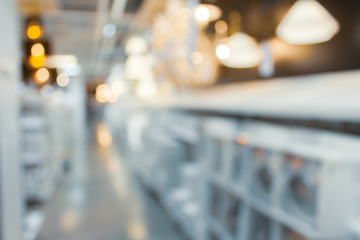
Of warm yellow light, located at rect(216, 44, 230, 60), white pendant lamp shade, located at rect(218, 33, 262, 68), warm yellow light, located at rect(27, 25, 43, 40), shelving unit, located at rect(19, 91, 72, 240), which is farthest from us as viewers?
warm yellow light, located at rect(27, 25, 43, 40)

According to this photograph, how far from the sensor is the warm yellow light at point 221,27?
3124 millimetres

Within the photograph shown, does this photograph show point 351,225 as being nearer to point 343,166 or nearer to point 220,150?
point 343,166

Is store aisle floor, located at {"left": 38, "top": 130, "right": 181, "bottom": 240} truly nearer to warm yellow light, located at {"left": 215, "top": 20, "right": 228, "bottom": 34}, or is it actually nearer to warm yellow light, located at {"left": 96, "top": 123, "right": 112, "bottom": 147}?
warm yellow light, located at {"left": 215, "top": 20, "right": 228, "bottom": 34}

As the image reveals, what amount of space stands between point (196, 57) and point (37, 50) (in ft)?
9.44

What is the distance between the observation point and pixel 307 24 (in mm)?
1936

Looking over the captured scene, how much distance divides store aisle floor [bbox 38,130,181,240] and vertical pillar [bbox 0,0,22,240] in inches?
75.0

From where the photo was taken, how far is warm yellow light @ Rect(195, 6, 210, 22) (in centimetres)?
347

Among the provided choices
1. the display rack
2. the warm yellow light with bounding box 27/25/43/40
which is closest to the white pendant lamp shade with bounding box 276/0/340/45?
the display rack

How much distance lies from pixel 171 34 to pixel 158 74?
1034mm

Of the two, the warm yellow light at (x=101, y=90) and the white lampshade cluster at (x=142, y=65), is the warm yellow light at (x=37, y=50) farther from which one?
the warm yellow light at (x=101, y=90)

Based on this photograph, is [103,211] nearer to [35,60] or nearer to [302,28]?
[35,60]

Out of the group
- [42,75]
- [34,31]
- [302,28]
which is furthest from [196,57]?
[42,75]

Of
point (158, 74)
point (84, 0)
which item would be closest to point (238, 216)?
point (158, 74)

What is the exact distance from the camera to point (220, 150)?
2480 millimetres
